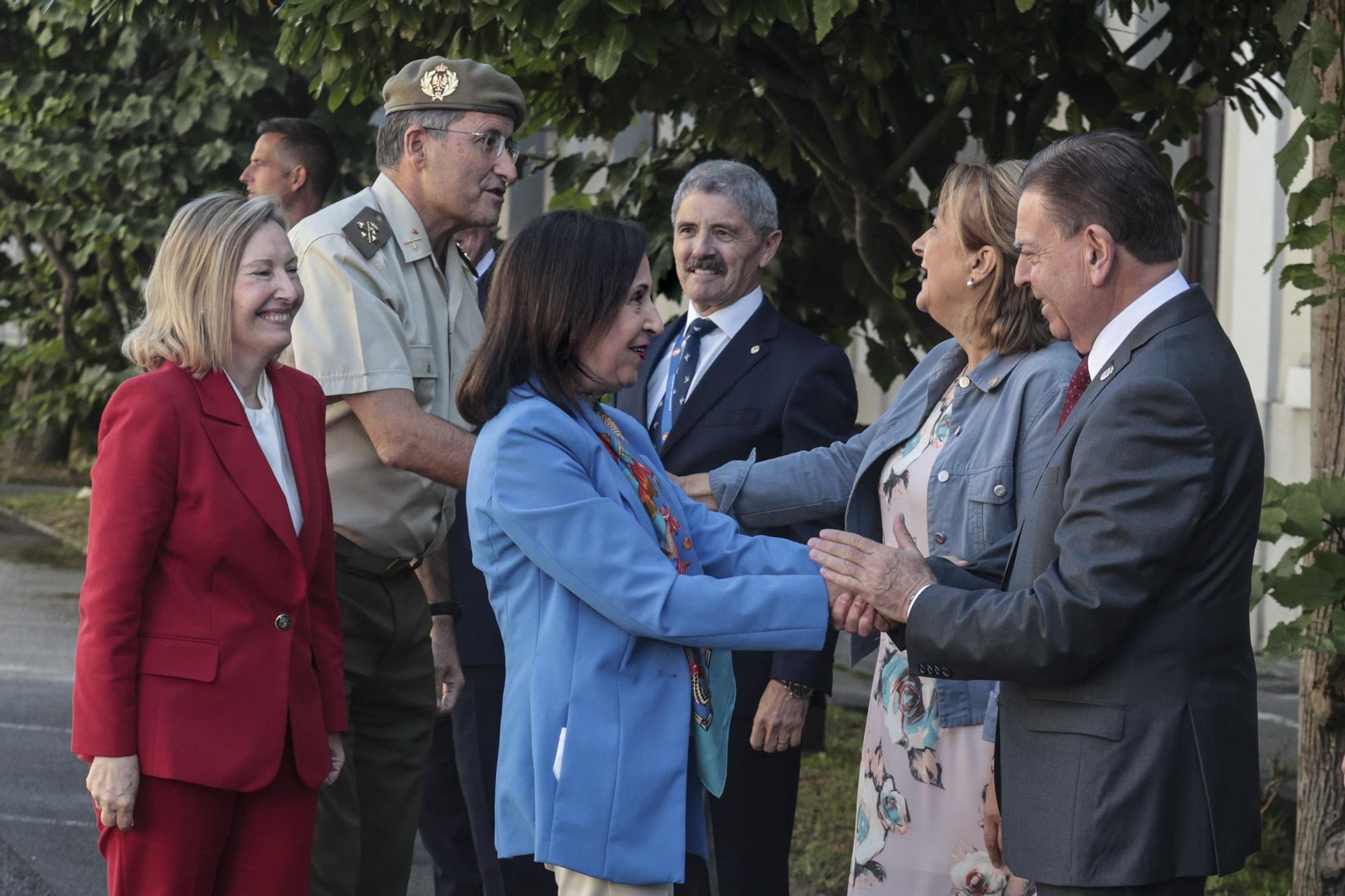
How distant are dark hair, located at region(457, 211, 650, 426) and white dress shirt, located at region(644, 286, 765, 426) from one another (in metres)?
1.56

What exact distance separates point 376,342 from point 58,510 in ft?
44.1

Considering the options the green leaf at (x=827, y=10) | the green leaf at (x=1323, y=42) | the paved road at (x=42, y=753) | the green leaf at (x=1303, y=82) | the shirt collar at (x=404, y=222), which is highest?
the green leaf at (x=827, y=10)

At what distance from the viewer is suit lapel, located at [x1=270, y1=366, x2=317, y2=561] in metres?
3.50

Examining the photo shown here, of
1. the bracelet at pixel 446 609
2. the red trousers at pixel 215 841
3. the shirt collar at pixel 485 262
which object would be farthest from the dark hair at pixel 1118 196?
the shirt collar at pixel 485 262

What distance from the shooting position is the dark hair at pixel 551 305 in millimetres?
3049

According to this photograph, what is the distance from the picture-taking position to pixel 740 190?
4.81 m

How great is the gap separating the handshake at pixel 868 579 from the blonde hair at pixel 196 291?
1297 millimetres

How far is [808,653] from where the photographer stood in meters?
4.29

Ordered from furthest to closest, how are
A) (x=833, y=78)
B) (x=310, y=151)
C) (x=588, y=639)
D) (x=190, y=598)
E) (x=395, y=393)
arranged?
(x=310, y=151) → (x=833, y=78) → (x=395, y=393) → (x=190, y=598) → (x=588, y=639)

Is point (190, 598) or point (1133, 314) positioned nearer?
point (1133, 314)

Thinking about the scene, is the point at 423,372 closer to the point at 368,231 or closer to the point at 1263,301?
the point at 368,231

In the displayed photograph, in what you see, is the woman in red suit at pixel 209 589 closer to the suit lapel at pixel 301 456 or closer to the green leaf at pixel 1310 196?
the suit lapel at pixel 301 456

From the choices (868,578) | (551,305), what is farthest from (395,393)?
(868,578)

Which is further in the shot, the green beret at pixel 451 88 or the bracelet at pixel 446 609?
the bracelet at pixel 446 609
